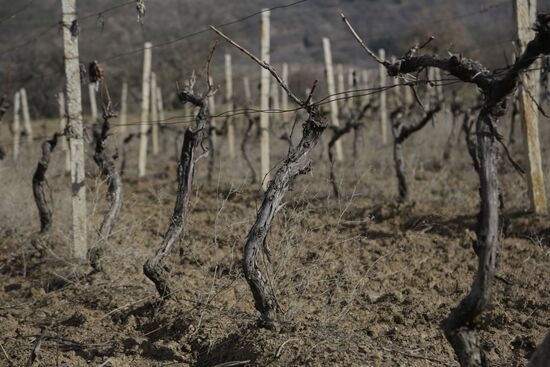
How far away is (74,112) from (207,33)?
76.8 ft

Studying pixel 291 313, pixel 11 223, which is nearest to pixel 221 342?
pixel 291 313

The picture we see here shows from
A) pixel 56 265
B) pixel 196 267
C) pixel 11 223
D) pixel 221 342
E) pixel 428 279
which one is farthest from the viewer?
pixel 11 223

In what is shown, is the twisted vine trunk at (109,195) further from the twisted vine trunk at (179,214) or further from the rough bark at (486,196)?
the rough bark at (486,196)

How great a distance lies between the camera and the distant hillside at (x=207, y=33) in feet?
67.4

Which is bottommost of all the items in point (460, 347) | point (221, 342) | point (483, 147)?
point (221, 342)

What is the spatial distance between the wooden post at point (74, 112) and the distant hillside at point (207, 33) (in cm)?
34

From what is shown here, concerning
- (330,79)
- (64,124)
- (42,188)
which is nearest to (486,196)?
(42,188)

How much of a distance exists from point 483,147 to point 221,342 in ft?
8.08

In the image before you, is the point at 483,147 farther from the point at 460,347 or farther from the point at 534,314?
the point at 534,314

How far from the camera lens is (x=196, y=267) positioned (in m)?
6.66

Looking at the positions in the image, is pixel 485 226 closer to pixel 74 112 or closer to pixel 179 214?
pixel 179 214

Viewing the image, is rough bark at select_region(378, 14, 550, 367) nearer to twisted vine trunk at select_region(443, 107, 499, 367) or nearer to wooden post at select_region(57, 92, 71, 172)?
twisted vine trunk at select_region(443, 107, 499, 367)

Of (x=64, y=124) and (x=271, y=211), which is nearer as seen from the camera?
(x=271, y=211)

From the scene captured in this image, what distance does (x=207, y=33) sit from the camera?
96.6 ft
